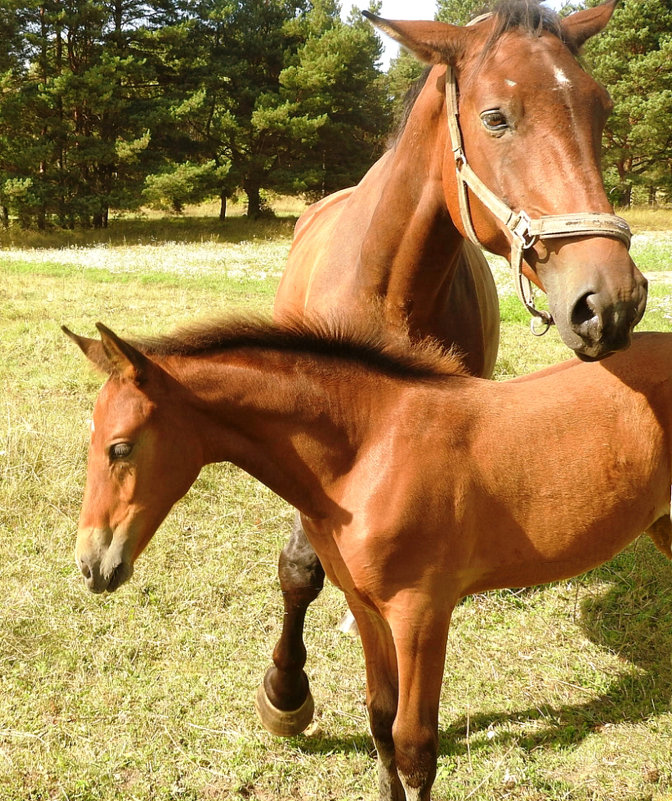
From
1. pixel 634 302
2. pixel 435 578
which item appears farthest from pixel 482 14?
pixel 435 578

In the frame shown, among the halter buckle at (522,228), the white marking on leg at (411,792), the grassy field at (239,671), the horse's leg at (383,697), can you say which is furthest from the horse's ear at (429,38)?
the white marking on leg at (411,792)

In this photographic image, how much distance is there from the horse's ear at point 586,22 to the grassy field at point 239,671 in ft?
6.98

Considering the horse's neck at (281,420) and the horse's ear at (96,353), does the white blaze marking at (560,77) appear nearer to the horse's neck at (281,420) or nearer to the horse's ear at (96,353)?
the horse's neck at (281,420)

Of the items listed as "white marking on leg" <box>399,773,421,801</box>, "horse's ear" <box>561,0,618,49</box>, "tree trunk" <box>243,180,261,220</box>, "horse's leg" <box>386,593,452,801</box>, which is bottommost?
"white marking on leg" <box>399,773,421,801</box>

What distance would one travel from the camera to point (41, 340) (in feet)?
24.5

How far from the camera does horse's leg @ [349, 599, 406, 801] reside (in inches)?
97.6

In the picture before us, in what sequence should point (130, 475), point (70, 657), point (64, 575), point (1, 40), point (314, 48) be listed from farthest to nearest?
point (314, 48), point (1, 40), point (64, 575), point (70, 657), point (130, 475)

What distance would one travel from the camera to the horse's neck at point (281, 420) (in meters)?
2.12

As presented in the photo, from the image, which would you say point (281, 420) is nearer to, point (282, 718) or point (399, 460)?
point (399, 460)

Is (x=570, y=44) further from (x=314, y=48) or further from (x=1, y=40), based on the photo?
(x=314, y=48)

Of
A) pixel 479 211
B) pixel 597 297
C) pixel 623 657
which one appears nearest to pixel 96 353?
pixel 479 211

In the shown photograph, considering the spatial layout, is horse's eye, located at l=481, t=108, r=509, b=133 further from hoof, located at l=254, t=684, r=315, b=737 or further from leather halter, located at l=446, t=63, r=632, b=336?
Result: hoof, located at l=254, t=684, r=315, b=737

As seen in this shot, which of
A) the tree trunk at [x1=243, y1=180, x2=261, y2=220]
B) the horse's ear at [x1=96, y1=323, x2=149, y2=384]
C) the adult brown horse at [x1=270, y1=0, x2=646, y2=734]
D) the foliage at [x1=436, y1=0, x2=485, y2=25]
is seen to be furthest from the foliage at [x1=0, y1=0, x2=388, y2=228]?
the horse's ear at [x1=96, y1=323, x2=149, y2=384]

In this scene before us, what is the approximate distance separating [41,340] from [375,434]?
6323 mm
